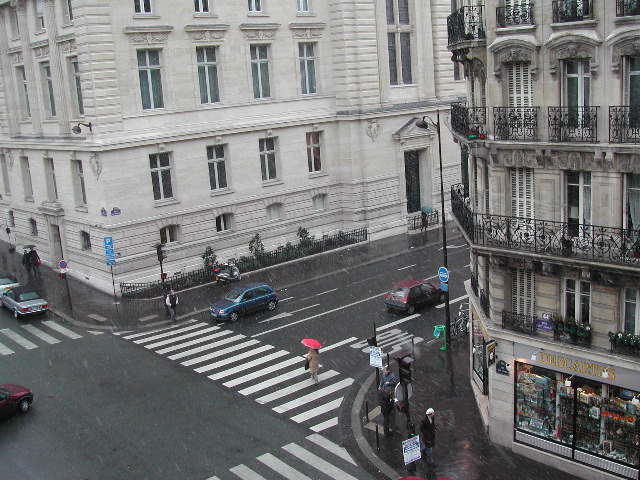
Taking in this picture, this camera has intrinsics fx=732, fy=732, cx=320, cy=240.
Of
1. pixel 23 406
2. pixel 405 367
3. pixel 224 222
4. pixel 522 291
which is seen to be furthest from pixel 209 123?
pixel 522 291

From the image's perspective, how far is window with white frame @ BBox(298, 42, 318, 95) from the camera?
1887 inches

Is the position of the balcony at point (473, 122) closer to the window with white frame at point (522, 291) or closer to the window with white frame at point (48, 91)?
the window with white frame at point (522, 291)

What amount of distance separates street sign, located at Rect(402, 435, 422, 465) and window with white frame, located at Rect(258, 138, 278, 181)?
28620 millimetres

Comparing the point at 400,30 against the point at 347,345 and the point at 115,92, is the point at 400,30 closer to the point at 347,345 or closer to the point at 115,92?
the point at 115,92

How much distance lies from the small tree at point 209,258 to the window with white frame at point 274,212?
5347mm

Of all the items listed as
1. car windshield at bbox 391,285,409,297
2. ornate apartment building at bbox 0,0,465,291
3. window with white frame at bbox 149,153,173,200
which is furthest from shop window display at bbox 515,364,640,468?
window with white frame at bbox 149,153,173,200

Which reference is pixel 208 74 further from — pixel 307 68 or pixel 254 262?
pixel 254 262

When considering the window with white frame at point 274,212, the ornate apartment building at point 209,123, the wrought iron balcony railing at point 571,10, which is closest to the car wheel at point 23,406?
the ornate apartment building at point 209,123

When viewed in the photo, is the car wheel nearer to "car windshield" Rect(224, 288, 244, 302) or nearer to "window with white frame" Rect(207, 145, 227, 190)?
"car windshield" Rect(224, 288, 244, 302)

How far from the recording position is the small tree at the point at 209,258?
42312 mm

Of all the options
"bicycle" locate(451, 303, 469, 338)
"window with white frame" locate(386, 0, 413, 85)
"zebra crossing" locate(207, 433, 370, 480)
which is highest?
"window with white frame" locate(386, 0, 413, 85)

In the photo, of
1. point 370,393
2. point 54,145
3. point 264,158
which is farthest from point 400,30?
point 370,393

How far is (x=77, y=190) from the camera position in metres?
42.5

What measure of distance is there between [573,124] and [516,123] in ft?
5.38
